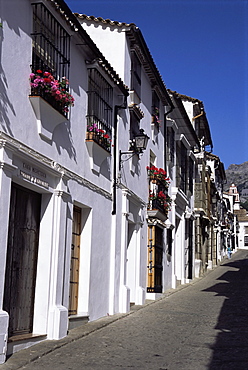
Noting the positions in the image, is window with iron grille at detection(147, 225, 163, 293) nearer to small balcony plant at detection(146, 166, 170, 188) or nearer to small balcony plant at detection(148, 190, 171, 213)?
small balcony plant at detection(148, 190, 171, 213)

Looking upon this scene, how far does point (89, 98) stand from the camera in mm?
11547

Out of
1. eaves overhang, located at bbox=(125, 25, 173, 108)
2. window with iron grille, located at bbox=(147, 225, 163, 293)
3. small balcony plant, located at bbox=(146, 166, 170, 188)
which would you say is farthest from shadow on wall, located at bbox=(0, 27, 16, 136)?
window with iron grille, located at bbox=(147, 225, 163, 293)

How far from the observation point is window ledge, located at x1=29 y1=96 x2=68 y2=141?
860 centimetres

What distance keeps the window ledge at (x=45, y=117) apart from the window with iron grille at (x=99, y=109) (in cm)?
200

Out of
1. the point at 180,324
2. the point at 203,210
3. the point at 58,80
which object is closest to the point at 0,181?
the point at 58,80

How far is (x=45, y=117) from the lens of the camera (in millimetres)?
8922

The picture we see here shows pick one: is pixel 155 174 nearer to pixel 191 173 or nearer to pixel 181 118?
pixel 181 118

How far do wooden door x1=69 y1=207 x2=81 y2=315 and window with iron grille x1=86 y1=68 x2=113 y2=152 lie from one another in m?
1.74

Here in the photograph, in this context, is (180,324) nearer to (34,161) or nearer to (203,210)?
(34,161)

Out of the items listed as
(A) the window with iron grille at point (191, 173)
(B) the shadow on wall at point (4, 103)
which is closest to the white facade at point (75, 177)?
(B) the shadow on wall at point (4, 103)

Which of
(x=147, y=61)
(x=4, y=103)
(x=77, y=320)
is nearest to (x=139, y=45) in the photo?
(x=147, y=61)

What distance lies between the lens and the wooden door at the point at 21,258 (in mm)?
8273

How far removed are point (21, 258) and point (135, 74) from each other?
322 inches

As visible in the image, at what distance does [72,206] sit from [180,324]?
362cm
